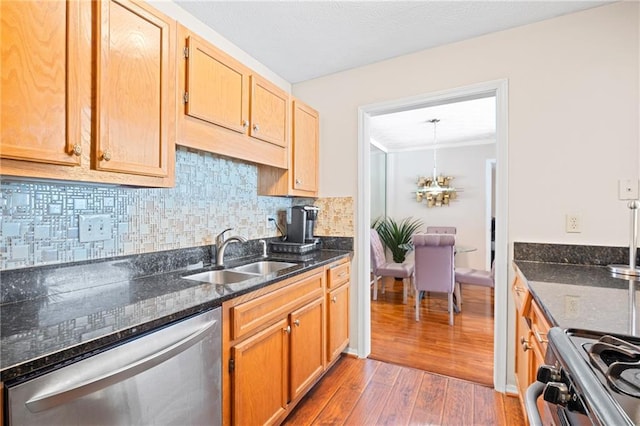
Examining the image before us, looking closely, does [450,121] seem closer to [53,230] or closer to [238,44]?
[238,44]

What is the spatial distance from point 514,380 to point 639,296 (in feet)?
3.71

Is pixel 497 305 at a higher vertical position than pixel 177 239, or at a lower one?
lower

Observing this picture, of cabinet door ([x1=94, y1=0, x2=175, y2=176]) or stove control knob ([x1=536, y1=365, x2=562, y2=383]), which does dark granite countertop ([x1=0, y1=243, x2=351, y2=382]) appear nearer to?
cabinet door ([x1=94, y1=0, x2=175, y2=176])

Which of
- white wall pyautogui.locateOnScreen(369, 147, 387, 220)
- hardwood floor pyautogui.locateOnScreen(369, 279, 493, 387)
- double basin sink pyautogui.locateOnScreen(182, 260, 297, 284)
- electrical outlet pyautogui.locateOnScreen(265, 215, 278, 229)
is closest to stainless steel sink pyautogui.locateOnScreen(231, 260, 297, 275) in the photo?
double basin sink pyautogui.locateOnScreen(182, 260, 297, 284)

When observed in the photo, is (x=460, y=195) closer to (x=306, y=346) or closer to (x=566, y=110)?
(x=566, y=110)

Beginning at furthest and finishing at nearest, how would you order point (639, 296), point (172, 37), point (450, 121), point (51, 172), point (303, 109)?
point (450, 121)
point (303, 109)
point (172, 37)
point (639, 296)
point (51, 172)

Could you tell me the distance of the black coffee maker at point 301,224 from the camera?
241cm

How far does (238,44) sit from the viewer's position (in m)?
2.12

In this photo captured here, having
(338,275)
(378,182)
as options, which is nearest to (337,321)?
(338,275)

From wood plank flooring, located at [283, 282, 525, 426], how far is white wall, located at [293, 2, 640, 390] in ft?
1.26

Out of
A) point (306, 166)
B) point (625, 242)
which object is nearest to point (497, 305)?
point (625, 242)

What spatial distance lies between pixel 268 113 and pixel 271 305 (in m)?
1.21

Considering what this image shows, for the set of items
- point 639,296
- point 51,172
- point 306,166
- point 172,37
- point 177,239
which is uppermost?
point 172,37

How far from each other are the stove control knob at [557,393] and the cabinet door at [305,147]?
183 centimetres
